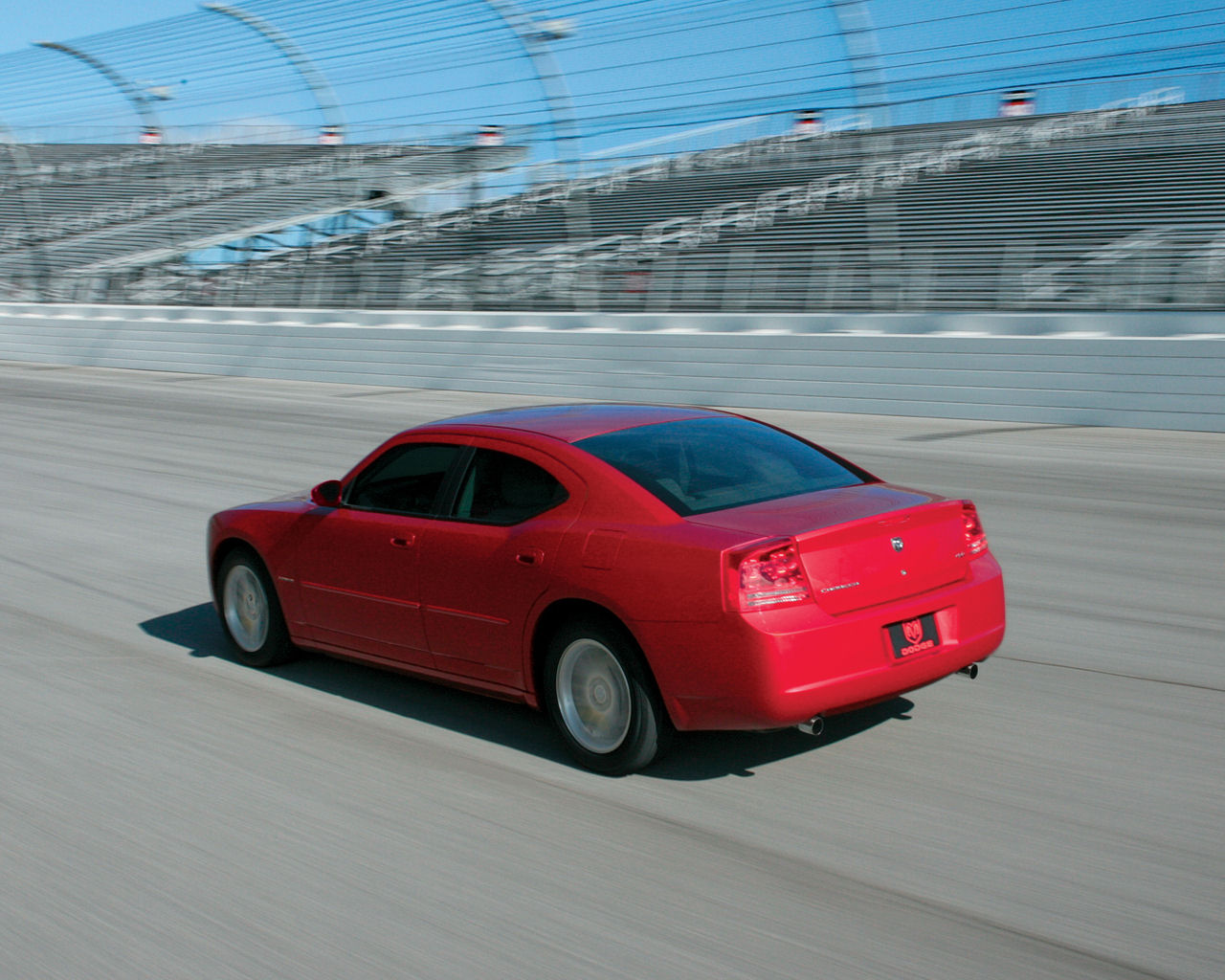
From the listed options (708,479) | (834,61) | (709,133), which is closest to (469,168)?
(709,133)

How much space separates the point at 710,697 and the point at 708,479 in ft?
2.99

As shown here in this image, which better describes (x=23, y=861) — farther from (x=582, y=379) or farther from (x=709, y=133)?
(x=709, y=133)

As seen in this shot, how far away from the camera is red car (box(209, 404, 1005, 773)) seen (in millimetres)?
4203

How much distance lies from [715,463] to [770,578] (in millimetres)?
837

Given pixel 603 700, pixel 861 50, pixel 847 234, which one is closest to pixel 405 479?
pixel 603 700

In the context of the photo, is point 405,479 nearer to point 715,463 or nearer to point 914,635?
point 715,463

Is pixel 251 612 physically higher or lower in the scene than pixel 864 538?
lower

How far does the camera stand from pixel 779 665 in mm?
4117

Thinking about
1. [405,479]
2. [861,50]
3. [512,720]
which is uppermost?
[861,50]

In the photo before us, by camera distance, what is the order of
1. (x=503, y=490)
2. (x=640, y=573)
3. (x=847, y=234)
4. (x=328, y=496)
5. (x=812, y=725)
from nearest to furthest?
1. (x=812, y=725)
2. (x=640, y=573)
3. (x=503, y=490)
4. (x=328, y=496)
5. (x=847, y=234)

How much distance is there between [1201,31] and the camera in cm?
1466

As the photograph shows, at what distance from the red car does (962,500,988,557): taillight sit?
1 centimetres

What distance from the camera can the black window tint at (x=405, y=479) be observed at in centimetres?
532

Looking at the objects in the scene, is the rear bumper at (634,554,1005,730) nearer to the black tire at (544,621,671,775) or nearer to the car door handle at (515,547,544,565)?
the black tire at (544,621,671,775)
